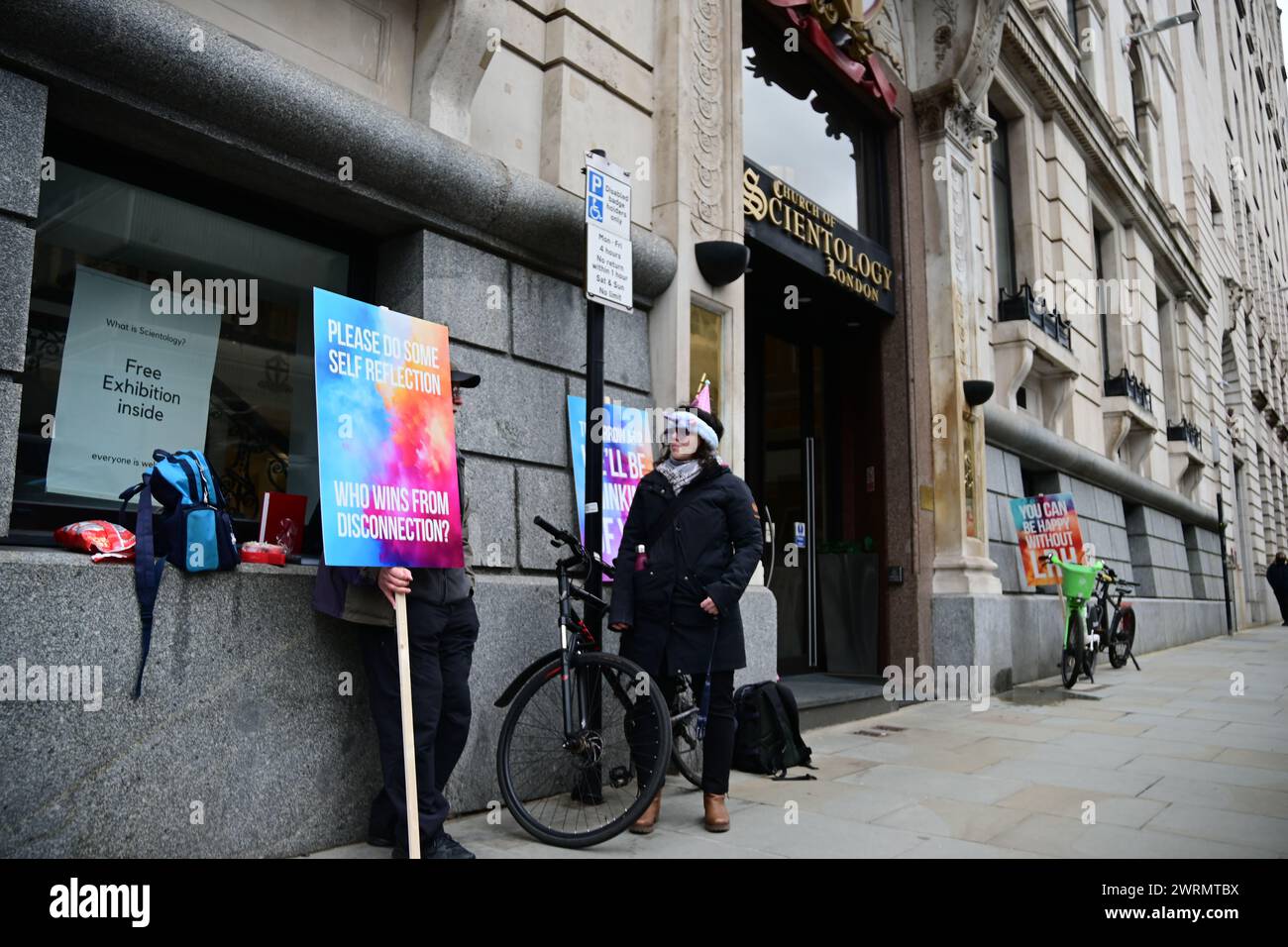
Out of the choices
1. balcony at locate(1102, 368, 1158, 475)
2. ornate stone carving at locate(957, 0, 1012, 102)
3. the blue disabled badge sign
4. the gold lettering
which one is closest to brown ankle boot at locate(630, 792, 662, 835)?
the blue disabled badge sign

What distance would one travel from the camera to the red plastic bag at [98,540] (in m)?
3.52

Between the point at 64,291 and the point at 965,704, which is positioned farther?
the point at 965,704

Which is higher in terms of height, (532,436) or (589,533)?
(532,436)

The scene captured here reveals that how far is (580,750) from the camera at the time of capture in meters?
4.40

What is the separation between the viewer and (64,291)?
4051 millimetres

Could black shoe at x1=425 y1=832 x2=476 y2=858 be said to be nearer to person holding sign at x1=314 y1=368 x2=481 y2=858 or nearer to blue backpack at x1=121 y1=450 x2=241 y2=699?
person holding sign at x1=314 y1=368 x2=481 y2=858

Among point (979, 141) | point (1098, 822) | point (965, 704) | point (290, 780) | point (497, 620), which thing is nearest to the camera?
point (290, 780)

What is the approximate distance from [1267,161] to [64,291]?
44.5m

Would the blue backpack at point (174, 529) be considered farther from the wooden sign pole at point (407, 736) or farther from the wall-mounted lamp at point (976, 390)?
the wall-mounted lamp at point (976, 390)

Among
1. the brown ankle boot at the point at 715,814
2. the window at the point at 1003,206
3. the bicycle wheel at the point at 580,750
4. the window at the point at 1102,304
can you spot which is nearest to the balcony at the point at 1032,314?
the window at the point at 1003,206

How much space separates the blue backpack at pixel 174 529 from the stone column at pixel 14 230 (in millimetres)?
432

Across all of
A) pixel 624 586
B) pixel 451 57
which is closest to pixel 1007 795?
pixel 624 586

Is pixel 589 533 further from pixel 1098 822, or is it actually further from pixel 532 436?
pixel 1098 822
